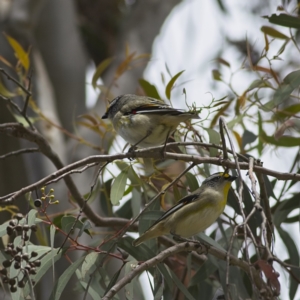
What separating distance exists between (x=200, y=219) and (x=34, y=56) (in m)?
2.15

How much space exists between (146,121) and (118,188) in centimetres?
35

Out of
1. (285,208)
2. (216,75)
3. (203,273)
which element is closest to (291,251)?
(285,208)

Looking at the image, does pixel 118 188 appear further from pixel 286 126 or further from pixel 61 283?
pixel 286 126

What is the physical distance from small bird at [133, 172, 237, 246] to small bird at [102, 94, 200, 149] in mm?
325

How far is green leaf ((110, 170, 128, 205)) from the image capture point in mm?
2561

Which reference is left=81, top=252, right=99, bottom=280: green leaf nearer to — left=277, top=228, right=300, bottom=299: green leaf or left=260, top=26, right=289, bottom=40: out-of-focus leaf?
left=277, top=228, right=300, bottom=299: green leaf

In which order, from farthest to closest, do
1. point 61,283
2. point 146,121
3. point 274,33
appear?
point 274,33 → point 146,121 → point 61,283

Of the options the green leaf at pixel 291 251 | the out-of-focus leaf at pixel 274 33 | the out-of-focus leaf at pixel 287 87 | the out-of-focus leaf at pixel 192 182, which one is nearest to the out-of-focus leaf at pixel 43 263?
the out-of-focus leaf at pixel 192 182

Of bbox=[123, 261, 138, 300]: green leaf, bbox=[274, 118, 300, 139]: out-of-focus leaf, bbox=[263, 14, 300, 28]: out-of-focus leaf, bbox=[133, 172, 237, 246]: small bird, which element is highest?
bbox=[263, 14, 300, 28]: out-of-focus leaf

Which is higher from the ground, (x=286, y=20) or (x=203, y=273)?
(x=286, y=20)

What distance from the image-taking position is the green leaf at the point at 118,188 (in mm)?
2561

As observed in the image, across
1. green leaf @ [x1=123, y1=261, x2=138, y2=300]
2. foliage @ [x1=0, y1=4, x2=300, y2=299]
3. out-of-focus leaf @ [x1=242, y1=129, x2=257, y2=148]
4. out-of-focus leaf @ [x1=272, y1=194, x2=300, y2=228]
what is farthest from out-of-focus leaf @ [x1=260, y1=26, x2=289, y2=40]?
green leaf @ [x1=123, y1=261, x2=138, y2=300]

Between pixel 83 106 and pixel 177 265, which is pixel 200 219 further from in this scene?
pixel 83 106

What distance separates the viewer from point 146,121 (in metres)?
2.75
